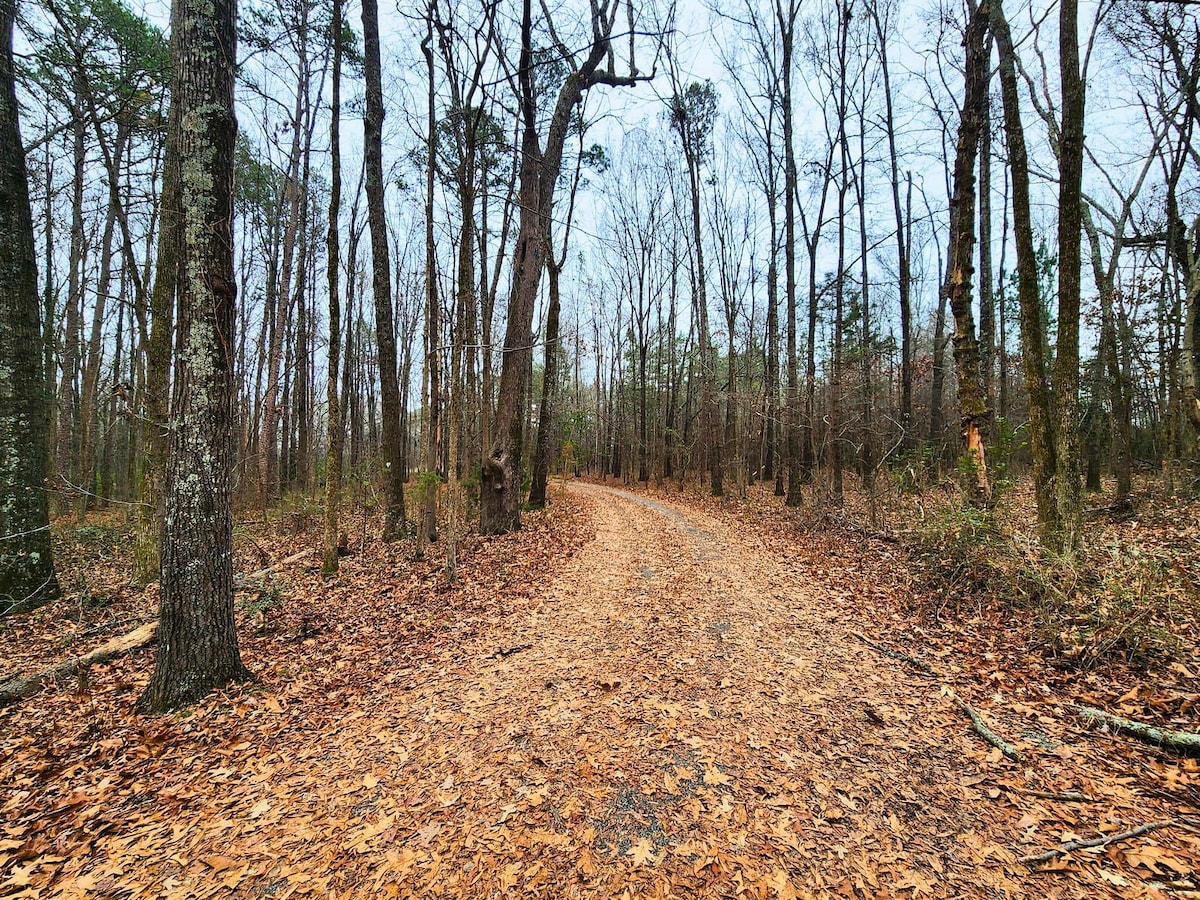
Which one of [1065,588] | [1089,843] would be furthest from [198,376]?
[1065,588]

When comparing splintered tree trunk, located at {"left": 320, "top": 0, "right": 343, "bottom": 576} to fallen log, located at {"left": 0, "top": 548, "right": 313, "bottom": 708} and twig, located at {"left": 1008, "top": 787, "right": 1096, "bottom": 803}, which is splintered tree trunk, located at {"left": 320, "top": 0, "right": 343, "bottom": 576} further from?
twig, located at {"left": 1008, "top": 787, "right": 1096, "bottom": 803}

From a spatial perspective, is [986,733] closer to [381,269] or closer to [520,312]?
[520,312]

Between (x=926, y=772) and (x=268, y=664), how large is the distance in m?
5.98

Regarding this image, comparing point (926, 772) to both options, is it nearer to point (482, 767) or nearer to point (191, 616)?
point (482, 767)

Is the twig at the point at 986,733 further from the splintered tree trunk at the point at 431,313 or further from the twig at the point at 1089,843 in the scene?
the splintered tree trunk at the point at 431,313

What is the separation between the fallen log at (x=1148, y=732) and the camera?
3059 mm

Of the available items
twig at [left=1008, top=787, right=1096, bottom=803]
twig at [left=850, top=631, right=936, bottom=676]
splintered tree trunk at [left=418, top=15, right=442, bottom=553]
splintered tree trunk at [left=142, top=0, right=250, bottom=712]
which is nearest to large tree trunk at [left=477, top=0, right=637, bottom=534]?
splintered tree trunk at [left=418, top=15, right=442, bottom=553]

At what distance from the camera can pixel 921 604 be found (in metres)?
5.97

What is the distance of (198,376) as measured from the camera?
3.92 metres

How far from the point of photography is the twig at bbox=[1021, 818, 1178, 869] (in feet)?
7.84

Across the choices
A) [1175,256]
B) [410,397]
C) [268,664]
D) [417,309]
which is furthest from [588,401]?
[268,664]

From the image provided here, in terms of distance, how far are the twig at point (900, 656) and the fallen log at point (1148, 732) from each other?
3.43ft

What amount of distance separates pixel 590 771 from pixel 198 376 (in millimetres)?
4463

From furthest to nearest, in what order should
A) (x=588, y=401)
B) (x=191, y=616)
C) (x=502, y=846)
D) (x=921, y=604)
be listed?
(x=588, y=401), (x=921, y=604), (x=191, y=616), (x=502, y=846)
